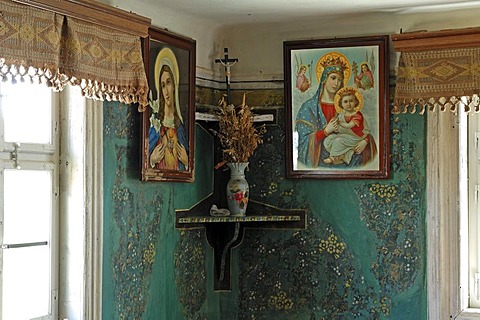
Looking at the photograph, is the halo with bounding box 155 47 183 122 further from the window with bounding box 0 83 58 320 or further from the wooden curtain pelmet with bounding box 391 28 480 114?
the wooden curtain pelmet with bounding box 391 28 480 114

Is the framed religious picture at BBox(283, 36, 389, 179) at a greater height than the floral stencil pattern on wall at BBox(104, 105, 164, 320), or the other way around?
the framed religious picture at BBox(283, 36, 389, 179)

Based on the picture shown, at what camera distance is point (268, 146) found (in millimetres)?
5551

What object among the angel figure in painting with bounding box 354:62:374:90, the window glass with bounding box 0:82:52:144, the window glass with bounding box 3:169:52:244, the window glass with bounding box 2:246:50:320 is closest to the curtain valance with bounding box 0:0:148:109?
the window glass with bounding box 0:82:52:144

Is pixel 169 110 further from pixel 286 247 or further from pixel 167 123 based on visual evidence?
pixel 286 247

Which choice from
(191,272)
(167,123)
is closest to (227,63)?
(167,123)

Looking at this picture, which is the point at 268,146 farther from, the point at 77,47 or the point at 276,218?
the point at 77,47

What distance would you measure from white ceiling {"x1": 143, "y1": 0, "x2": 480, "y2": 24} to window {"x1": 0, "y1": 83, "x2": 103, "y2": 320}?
0.92m

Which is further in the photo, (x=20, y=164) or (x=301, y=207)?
(x=301, y=207)

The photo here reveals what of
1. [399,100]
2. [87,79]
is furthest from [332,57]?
[87,79]

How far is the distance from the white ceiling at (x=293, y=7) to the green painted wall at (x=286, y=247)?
0.55m

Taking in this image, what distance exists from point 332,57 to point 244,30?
664mm

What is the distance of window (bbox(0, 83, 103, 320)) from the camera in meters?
4.01

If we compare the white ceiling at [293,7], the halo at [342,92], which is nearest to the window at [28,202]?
the white ceiling at [293,7]

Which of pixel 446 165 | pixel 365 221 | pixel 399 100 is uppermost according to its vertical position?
pixel 399 100
